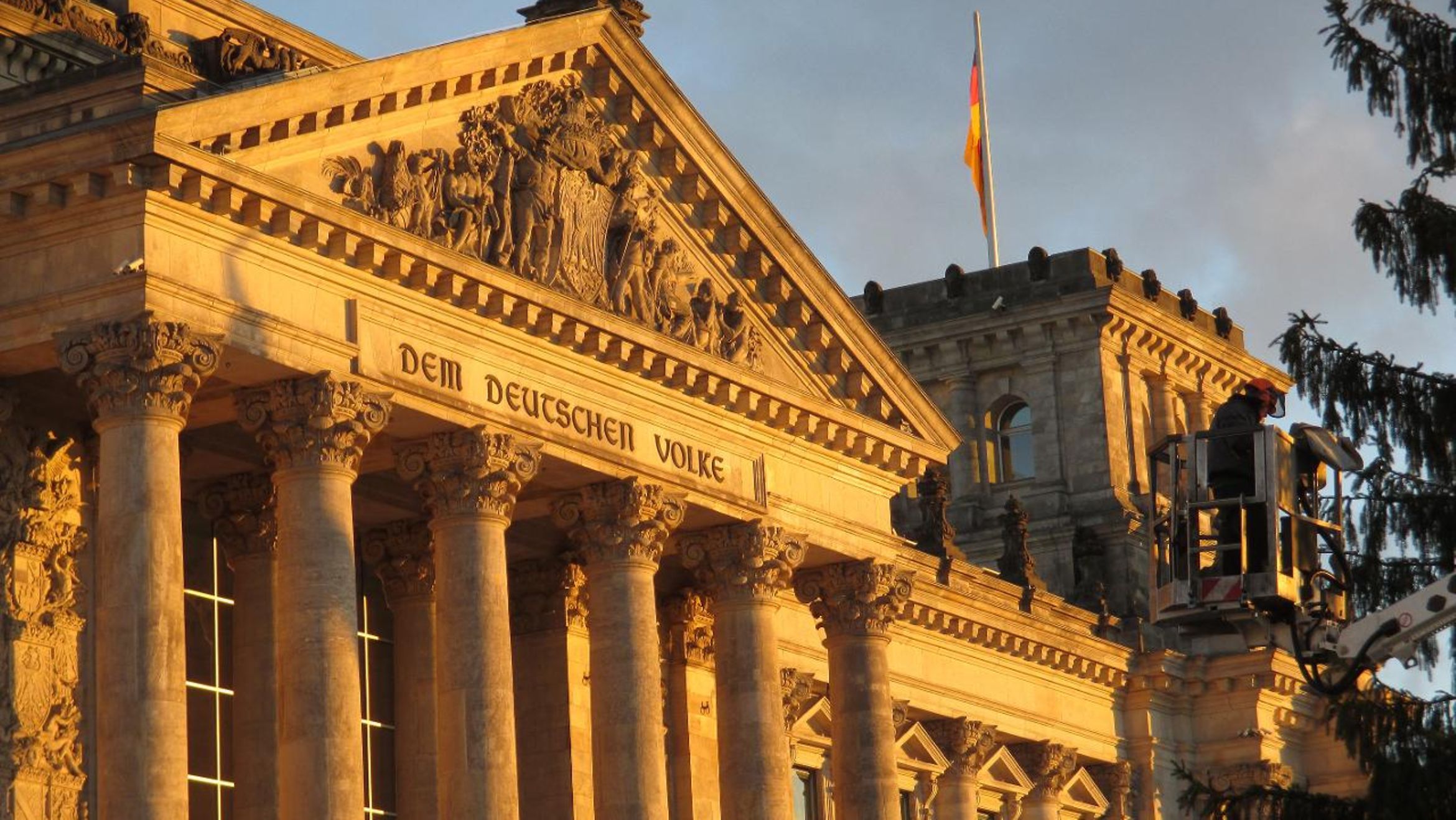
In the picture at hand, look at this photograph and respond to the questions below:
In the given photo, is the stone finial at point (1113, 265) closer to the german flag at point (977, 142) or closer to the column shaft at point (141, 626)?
the german flag at point (977, 142)

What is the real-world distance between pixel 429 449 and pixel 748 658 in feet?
22.9

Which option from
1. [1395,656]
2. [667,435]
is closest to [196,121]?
[667,435]

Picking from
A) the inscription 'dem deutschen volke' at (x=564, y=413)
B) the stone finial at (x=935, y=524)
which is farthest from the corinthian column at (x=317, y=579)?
the stone finial at (x=935, y=524)

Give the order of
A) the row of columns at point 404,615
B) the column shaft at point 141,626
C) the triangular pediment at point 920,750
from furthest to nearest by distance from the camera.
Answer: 1. the triangular pediment at point 920,750
2. the row of columns at point 404,615
3. the column shaft at point 141,626

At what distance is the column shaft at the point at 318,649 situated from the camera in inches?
1305

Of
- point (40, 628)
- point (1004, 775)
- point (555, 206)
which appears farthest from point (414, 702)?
point (1004, 775)

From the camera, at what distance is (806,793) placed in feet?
164

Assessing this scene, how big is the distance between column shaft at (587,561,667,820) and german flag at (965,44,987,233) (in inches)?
1255

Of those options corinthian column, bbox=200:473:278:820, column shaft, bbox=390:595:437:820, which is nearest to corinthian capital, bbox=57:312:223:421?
corinthian column, bbox=200:473:278:820

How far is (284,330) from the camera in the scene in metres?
34.1

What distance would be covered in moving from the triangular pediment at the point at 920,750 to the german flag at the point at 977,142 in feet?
65.4

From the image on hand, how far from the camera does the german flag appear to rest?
70.1 m

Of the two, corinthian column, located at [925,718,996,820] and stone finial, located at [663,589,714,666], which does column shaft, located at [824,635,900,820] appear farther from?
corinthian column, located at [925,718,996,820]

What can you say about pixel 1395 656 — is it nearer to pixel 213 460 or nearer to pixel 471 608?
pixel 471 608
